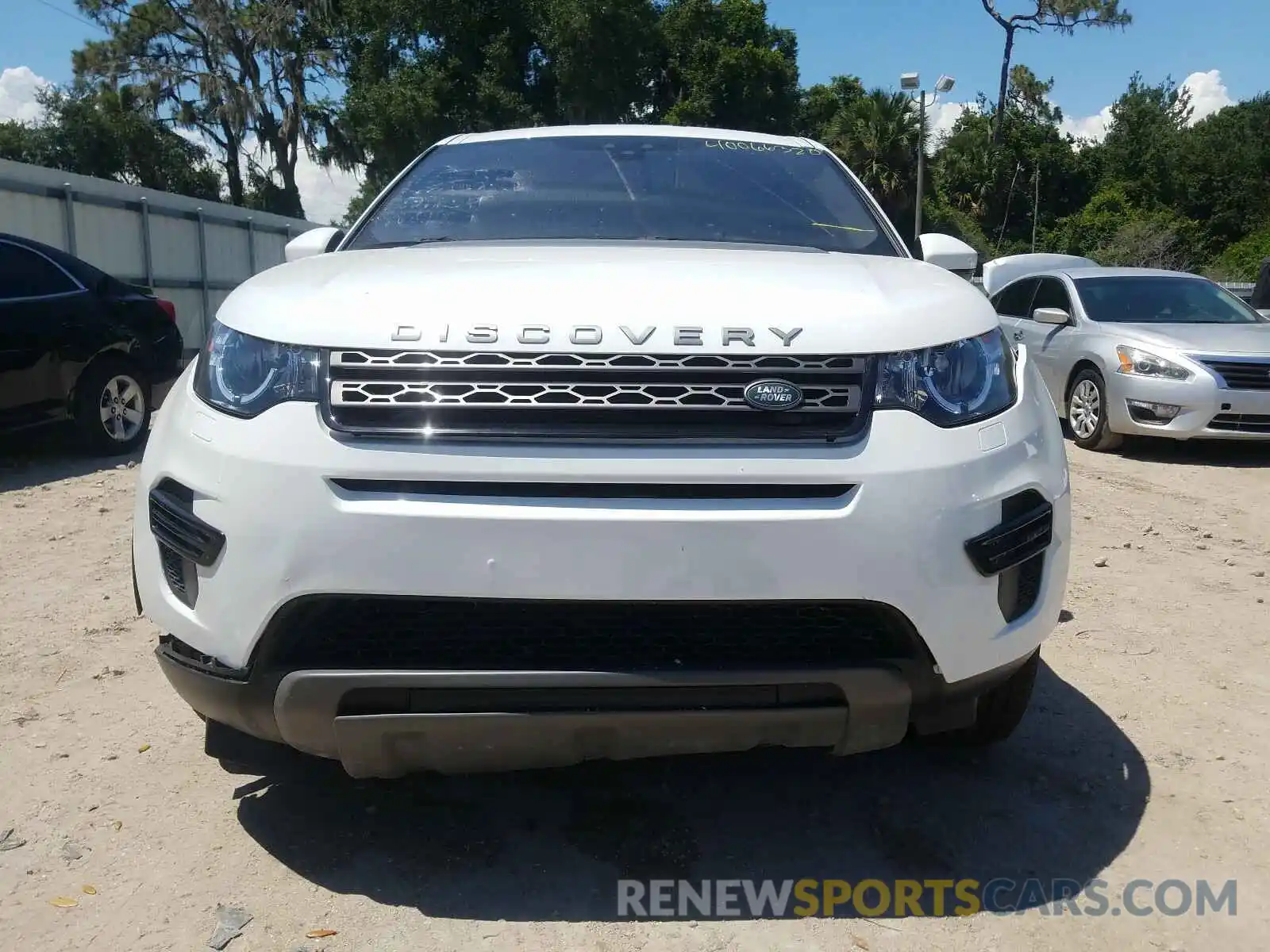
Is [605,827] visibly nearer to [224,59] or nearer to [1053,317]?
[1053,317]

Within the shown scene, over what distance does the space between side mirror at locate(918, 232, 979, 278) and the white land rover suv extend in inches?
45.9

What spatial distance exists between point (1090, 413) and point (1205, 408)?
3.01 ft

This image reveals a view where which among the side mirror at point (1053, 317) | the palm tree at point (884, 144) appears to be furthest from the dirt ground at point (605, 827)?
the palm tree at point (884, 144)

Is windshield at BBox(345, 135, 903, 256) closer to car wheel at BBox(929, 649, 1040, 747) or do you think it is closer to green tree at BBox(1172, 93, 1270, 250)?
car wheel at BBox(929, 649, 1040, 747)

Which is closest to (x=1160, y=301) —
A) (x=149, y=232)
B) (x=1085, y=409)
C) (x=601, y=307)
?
(x=1085, y=409)

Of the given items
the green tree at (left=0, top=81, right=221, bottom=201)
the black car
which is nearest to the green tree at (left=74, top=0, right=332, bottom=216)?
the green tree at (left=0, top=81, right=221, bottom=201)

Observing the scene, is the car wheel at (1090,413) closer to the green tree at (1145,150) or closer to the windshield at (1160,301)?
the windshield at (1160,301)

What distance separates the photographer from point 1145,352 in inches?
321

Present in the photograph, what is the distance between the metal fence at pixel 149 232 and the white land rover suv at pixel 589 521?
413 inches

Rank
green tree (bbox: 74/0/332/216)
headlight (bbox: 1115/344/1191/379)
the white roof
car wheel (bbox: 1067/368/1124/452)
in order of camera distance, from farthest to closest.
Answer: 1. green tree (bbox: 74/0/332/216)
2. car wheel (bbox: 1067/368/1124/452)
3. headlight (bbox: 1115/344/1191/379)
4. the white roof

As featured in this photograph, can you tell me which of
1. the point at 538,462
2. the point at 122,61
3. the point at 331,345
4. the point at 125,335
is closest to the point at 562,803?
the point at 538,462

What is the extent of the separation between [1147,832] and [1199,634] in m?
1.74

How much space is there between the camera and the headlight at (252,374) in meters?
2.10

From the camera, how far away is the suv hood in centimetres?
206
